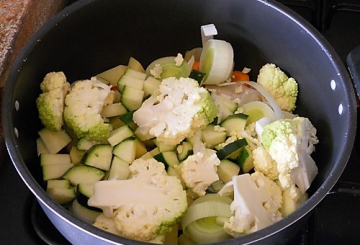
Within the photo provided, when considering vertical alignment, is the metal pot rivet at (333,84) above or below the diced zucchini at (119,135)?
above

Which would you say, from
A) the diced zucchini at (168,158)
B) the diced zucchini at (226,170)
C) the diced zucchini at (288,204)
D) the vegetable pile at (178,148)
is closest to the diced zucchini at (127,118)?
the vegetable pile at (178,148)

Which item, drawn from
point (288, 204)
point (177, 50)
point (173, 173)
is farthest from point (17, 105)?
point (288, 204)

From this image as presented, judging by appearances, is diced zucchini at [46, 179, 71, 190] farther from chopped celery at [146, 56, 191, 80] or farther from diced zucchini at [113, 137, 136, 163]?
chopped celery at [146, 56, 191, 80]

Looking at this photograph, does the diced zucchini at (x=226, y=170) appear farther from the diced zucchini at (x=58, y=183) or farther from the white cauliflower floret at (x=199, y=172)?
the diced zucchini at (x=58, y=183)

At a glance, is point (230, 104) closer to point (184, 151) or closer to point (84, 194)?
point (184, 151)

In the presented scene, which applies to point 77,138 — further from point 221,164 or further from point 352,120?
point 352,120

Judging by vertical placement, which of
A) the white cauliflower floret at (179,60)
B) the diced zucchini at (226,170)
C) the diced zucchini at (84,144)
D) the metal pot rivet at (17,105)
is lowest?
the diced zucchini at (226,170)

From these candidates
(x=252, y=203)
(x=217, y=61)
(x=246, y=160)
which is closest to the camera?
(x=252, y=203)
